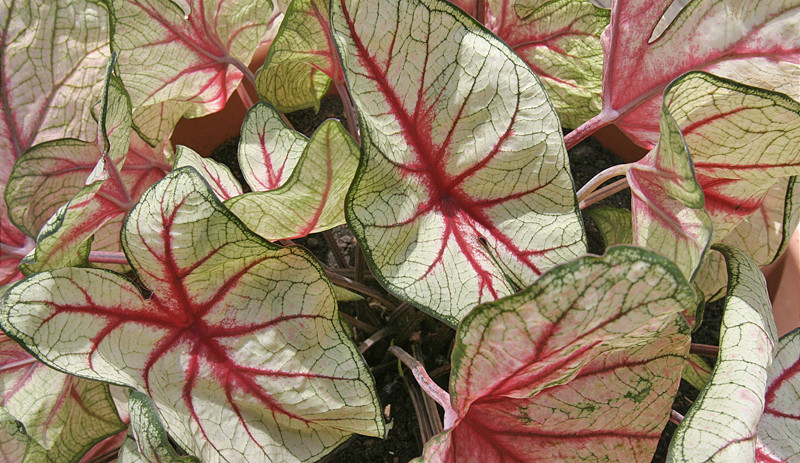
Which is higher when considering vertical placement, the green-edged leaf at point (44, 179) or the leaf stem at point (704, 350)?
the green-edged leaf at point (44, 179)

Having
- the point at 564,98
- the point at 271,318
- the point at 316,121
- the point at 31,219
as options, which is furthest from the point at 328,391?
the point at 316,121

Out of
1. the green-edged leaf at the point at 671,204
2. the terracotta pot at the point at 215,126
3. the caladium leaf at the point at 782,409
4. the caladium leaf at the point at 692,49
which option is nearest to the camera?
the green-edged leaf at the point at 671,204

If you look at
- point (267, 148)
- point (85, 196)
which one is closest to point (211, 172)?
point (267, 148)

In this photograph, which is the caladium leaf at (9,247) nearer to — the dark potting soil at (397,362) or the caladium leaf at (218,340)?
the caladium leaf at (218,340)

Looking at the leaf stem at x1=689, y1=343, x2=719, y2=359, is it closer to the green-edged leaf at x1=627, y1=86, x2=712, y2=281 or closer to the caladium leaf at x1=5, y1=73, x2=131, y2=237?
the green-edged leaf at x1=627, y1=86, x2=712, y2=281

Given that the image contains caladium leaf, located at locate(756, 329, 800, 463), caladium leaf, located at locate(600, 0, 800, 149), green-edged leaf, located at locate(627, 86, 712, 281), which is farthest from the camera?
caladium leaf, located at locate(600, 0, 800, 149)

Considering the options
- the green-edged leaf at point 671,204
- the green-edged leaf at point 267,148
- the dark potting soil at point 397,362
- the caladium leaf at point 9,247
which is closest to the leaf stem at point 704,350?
the dark potting soil at point 397,362

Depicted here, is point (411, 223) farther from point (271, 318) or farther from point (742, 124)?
point (742, 124)

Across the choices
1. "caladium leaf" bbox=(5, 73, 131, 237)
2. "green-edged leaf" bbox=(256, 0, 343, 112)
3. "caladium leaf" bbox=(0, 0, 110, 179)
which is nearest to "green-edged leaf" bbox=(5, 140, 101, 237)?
"caladium leaf" bbox=(5, 73, 131, 237)
